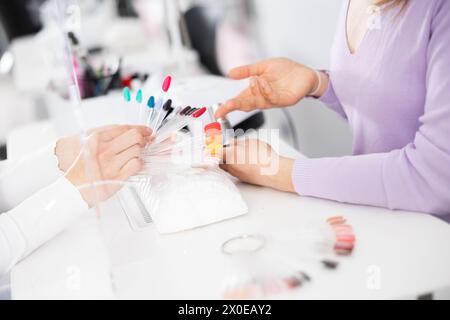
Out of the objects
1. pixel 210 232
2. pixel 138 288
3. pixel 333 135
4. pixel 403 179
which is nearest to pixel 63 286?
pixel 138 288

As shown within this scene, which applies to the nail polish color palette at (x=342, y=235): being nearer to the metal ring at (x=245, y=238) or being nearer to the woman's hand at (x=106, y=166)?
the metal ring at (x=245, y=238)

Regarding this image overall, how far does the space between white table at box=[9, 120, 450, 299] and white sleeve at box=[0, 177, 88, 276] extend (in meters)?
0.02

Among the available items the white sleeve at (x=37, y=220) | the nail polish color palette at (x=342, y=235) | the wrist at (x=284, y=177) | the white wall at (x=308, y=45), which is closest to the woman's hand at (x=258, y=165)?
the wrist at (x=284, y=177)

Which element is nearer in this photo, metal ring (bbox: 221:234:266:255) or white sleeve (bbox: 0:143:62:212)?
metal ring (bbox: 221:234:266:255)

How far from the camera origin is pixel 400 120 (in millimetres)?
814

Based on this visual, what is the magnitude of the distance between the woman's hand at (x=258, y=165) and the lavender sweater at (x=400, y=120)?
0.02 m

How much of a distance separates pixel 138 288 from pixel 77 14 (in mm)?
719

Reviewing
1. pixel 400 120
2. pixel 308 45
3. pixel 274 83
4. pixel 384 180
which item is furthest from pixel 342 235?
pixel 308 45

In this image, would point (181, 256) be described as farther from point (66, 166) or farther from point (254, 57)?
point (254, 57)

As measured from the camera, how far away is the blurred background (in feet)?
4.60

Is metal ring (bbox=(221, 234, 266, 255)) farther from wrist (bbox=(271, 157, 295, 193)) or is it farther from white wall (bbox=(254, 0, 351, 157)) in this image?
white wall (bbox=(254, 0, 351, 157))

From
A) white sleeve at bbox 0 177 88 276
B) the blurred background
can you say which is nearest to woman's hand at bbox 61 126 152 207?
white sleeve at bbox 0 177 88 276

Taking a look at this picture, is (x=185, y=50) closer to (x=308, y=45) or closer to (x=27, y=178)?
(x=308, y=45)

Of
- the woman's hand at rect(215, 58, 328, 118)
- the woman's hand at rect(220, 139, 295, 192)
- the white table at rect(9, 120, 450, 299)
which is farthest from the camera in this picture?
the woman's hand at rect(215, 58, 328, 118)
